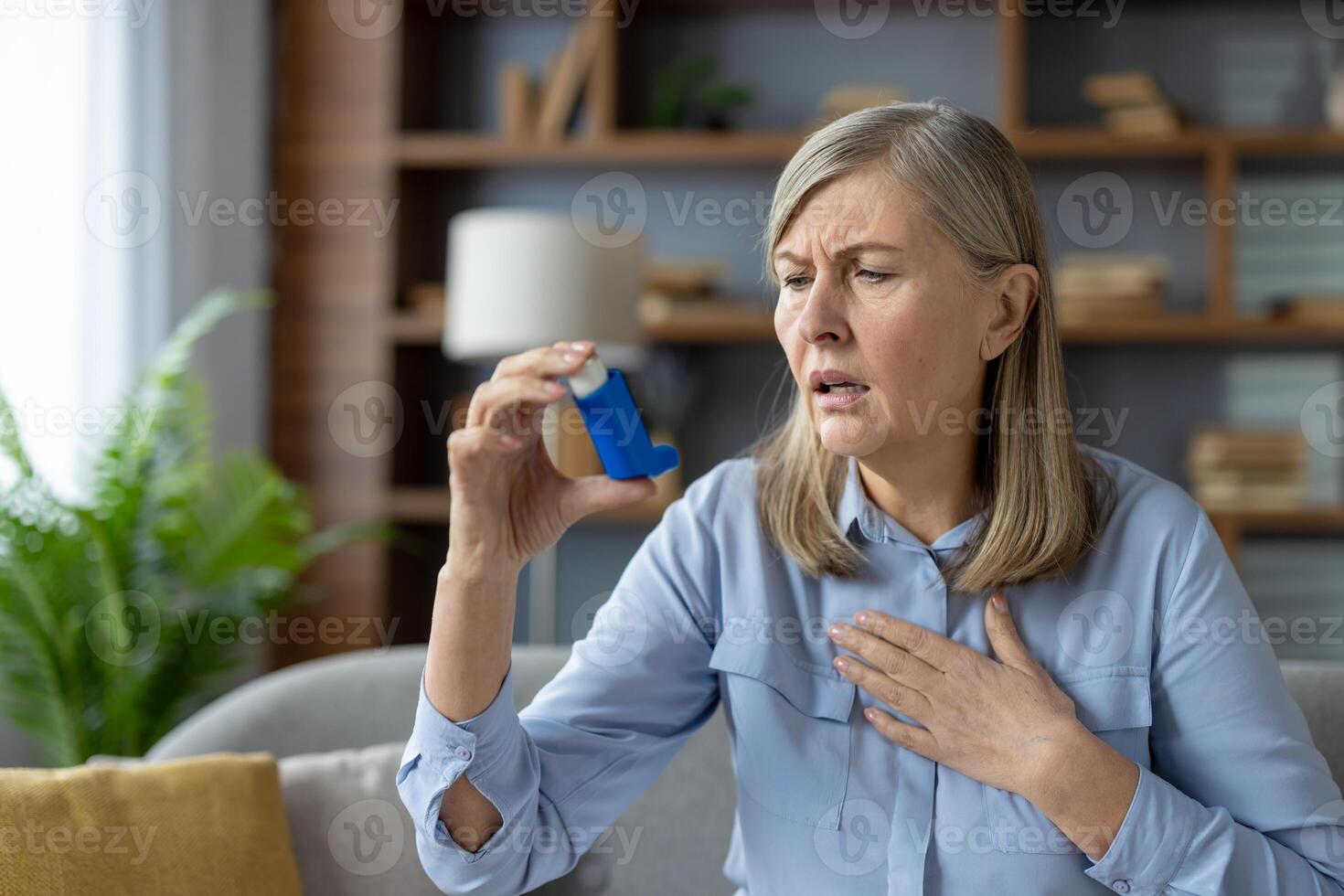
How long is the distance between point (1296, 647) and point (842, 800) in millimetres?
2779

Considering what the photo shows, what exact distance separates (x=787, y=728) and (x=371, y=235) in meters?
2.66

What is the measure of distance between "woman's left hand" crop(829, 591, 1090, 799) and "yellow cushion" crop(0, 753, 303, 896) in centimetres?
70

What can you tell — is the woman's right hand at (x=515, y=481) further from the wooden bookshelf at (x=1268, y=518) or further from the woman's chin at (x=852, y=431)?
the wooden bookshelf at (x=1268, y=518)

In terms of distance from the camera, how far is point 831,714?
4.48 feet

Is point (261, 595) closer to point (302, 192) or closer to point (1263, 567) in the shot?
point (302, 192)

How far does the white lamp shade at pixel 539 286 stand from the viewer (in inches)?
121

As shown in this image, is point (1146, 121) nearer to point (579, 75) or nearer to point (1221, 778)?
point (579, 75)

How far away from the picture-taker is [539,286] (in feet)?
10.1

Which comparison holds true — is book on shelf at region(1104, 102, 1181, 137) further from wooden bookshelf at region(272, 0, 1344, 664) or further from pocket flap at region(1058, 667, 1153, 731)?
pocket flap at region(1058, 667, 1153, 731)

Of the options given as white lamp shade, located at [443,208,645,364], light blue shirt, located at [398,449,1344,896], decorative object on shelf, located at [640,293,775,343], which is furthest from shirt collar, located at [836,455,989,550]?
decorative object on shelf, located at [640,293,775,343]

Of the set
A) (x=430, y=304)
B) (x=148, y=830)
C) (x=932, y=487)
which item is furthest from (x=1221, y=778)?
(x=430, y=304)

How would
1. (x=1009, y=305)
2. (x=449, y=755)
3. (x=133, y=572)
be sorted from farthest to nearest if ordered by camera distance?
(x=133, y=572) → (x=1009, y=305) → (x=449, y=755)

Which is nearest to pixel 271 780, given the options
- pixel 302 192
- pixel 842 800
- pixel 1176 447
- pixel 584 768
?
pixel 584 768

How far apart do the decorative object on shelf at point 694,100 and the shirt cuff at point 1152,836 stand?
2773mm
